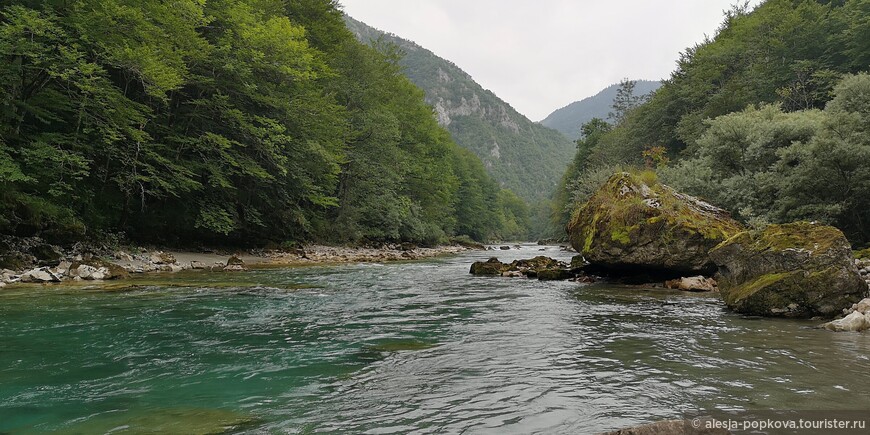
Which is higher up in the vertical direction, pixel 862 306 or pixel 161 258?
pixel 862 306

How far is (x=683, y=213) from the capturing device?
48.4 ft

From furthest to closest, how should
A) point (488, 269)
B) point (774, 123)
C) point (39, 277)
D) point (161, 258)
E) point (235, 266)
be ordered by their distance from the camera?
point (235, 266) → point (488, 269) → point (774, 123) → point (161, 258) → point (39, 277)

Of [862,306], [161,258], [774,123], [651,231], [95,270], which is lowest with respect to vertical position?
[95,270]

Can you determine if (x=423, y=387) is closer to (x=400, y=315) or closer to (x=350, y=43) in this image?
(x=400, y=315)

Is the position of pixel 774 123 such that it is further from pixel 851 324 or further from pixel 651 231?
pixel 851 324

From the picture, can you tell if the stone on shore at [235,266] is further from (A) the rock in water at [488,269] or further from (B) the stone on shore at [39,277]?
(A) the rock in water at [488,269]

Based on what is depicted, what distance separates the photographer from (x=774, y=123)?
774 inches

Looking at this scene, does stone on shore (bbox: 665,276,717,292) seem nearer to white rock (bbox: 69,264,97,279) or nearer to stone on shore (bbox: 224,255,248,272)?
stone on shore (bbox: 224,255,248,272)

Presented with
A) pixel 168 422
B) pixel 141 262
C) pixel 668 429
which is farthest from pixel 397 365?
pixel 141 262

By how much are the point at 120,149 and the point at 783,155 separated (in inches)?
1052

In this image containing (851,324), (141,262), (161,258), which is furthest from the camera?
(161,258)

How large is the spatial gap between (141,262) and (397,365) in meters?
16.7

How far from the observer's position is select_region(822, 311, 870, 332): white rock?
291 inches

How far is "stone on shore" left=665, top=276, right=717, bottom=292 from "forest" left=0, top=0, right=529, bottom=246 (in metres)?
18.7
